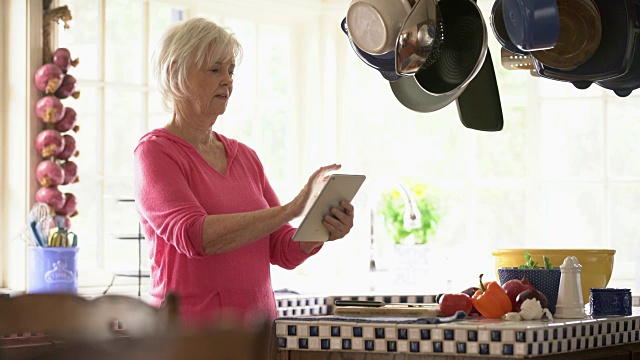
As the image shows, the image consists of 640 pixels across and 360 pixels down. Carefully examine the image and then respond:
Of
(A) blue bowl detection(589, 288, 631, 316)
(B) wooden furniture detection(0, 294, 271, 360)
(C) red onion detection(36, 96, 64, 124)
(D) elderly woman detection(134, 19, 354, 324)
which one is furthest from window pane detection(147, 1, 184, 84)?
(B) wooden furniture detection(0, 294, 271, 360)

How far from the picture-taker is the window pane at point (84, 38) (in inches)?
167

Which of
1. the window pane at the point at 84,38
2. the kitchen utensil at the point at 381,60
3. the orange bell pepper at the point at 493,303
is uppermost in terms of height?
the window pane at the point at 84,38

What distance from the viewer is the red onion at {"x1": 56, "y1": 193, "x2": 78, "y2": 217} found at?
13.2ft

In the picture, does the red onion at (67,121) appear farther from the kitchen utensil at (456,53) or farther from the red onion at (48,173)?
the kitchen utensil at (456,53)

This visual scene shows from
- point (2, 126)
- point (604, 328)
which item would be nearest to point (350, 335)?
point (604, 328)

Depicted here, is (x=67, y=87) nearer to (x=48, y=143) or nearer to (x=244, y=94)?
(x=48, y=143)

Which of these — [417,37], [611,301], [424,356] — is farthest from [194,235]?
[611,301]

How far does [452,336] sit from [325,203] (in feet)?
1.59

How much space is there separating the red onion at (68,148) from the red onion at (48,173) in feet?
0.24

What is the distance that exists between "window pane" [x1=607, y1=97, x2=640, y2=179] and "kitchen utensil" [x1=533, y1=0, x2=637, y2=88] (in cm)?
214

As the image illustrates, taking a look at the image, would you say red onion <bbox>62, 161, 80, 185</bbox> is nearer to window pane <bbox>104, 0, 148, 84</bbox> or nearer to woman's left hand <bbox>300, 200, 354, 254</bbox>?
window pane <bbox>104, 0, 148, 84</bbox>

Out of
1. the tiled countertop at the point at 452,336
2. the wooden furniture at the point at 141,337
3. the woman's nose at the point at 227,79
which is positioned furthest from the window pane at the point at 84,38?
the wooden furniture at the point at 141,337

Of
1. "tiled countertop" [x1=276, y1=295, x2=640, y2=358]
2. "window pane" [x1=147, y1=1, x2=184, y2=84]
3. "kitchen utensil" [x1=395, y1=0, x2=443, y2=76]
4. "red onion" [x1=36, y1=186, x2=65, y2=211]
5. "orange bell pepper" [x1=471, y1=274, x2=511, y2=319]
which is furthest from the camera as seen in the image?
"window pane" [x1=147, y1=1, x2=184, y2=84]

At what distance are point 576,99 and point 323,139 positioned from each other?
4.08 ft
